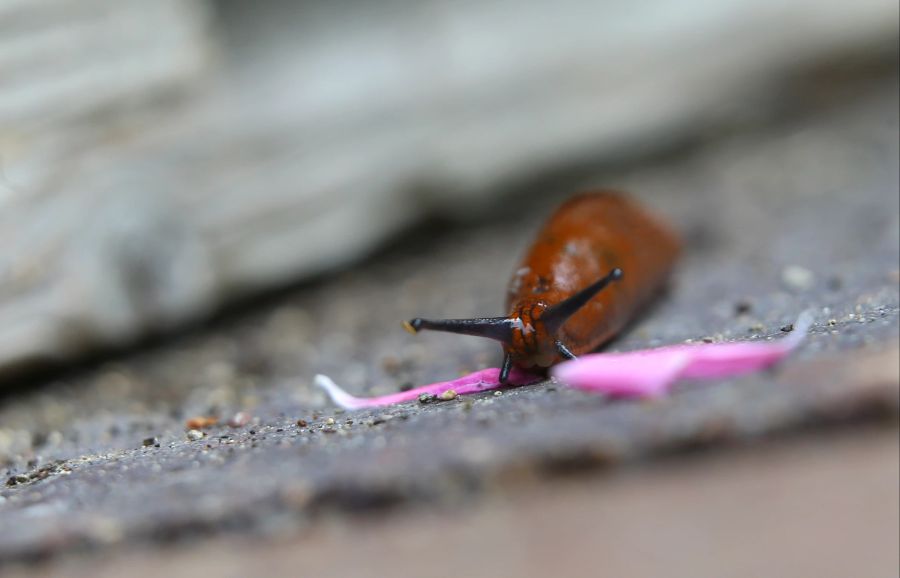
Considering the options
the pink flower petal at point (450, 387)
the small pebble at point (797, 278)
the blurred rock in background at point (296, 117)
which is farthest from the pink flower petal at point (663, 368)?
the blurred rock in background at point (296, 117)

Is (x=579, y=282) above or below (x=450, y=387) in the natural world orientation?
above

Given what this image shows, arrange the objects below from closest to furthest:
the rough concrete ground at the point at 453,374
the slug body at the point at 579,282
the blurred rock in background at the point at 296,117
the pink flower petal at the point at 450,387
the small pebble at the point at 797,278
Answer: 1. the rough concrete ground at the point at 453,374
2. the pink flower petal at the point at 450,387
3. the slug body at the point at 579,282
4. the small pebble at the point at 797,278
5. the blurred rock in background at the point at 296,117

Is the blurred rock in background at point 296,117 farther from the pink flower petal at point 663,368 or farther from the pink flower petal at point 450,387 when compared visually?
the pink flower petal at point 663,368

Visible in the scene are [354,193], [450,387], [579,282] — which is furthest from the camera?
[354,193]

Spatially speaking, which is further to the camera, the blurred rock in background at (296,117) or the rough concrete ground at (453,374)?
the blurred rock in background at (296,117)

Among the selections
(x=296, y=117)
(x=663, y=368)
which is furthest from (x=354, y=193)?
(x=663, y=368)

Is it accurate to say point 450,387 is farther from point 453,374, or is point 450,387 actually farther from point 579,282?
point 579,282
